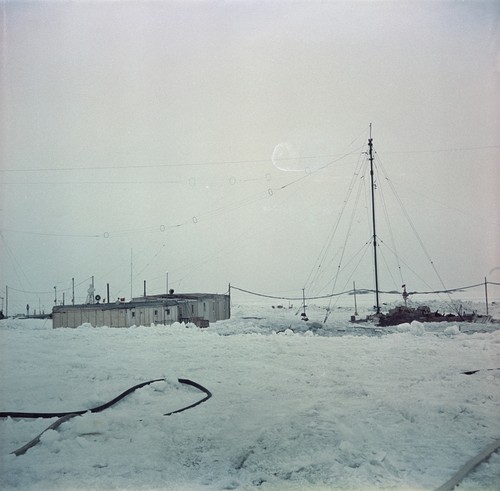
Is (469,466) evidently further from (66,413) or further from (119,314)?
(119,314)

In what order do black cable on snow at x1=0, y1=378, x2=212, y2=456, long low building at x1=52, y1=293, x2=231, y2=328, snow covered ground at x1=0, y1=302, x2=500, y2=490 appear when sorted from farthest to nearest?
long low building at x1=52, y1=293, x2=231, y2=328
black cable on snow at x1=0, y1=378, x2=212, y2=456
snow covered ground at x1=0, y1=302, x2=500, y2=490

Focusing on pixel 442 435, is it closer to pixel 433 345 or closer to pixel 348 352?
pixel 348 352

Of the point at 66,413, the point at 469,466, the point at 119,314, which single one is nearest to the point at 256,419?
the point at 469,466

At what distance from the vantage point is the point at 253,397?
590 cm

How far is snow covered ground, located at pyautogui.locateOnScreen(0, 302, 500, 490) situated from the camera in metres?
3.84

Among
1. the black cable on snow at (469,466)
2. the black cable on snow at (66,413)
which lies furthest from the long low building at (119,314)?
the black cable on snow at (469,466)

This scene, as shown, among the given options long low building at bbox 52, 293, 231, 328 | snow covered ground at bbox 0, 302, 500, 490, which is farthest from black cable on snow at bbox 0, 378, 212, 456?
long low building at bbox 52, 293, 231, 328

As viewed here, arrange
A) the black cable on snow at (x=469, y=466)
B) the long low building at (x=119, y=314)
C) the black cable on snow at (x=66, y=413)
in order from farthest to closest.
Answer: the long low building at (x=119, y=314)
the black cable on snow at (x=66, y=413)
the black cable on snow at (x=469, y=466)

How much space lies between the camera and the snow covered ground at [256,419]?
151 inches

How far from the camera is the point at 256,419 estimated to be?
198 inches

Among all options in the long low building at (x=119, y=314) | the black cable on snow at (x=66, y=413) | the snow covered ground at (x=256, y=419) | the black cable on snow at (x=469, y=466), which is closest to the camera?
the black cable on snow at (x=469, y=466)

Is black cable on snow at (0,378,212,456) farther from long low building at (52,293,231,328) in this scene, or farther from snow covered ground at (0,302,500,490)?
long low building at (52,293,231,328)

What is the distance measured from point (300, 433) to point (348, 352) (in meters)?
4.75

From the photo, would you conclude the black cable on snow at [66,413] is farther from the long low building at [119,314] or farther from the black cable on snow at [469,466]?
the long low building at [119,314]
